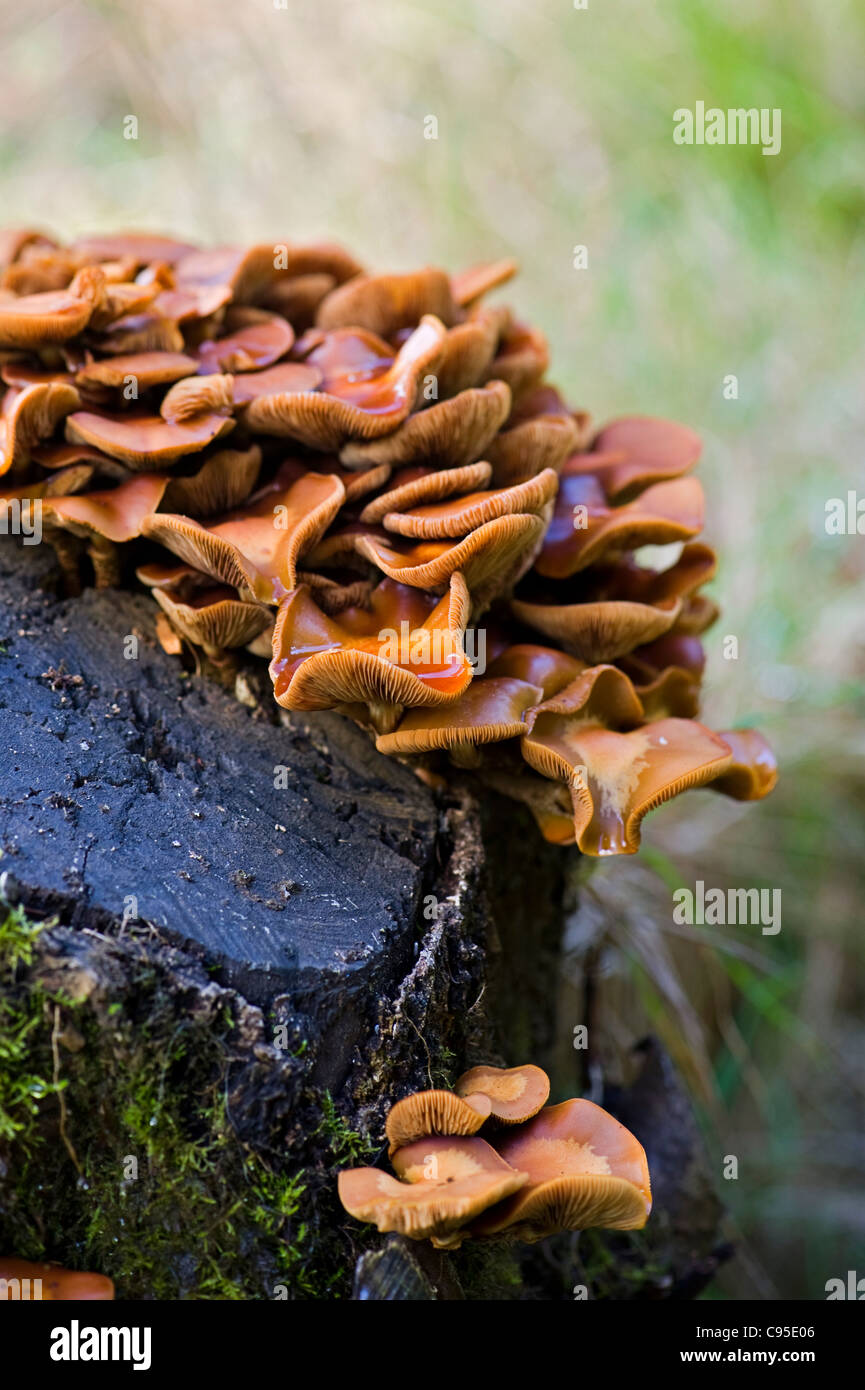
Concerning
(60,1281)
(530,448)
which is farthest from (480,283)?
(60,1281)

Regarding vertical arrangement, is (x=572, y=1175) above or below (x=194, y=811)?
below

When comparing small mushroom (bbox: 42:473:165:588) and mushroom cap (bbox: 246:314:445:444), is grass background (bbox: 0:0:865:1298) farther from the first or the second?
small mushroom (bbox: 42:473:165:588)

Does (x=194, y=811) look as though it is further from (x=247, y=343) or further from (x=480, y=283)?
(x=480, y=283)

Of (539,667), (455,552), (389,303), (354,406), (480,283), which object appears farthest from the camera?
(480,283)

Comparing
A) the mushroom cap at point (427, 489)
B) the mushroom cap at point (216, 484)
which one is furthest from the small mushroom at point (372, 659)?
the mushroom cap at point (216, 484)

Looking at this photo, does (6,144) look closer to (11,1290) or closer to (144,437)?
(144,437)
